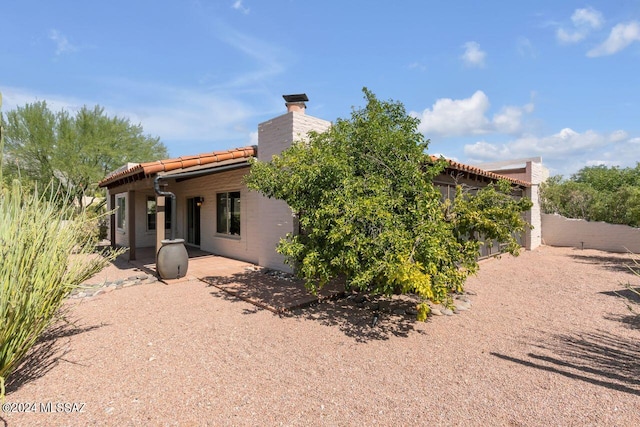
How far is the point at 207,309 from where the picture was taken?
20.3 ft

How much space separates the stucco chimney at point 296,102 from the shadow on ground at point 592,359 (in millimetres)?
7572

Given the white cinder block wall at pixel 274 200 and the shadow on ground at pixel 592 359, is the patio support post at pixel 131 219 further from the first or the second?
the shadow on ground at pixel 592 359

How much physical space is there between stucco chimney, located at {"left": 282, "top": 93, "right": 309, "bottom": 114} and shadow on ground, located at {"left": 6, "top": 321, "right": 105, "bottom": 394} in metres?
6.95

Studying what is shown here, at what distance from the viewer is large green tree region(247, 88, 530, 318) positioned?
4.60 metres

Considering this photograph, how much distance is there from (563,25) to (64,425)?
11.8 m

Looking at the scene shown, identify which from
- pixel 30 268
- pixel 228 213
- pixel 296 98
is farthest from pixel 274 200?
pixel 30 268

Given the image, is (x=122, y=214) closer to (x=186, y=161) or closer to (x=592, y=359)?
(x=186, y=161)

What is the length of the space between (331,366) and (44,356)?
150 inches

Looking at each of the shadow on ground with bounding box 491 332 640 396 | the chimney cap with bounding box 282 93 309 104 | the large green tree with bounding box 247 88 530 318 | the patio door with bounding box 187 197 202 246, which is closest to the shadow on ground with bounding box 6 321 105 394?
the large green tree with bounding box 247 88 530 318

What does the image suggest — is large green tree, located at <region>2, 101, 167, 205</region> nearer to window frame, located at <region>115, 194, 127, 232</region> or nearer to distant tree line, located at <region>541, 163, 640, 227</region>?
window frame, located at <region>115, 194, 127, 232</region>

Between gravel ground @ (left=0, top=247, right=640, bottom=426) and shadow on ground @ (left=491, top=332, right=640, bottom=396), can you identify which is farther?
shadow on ground @ (left=491, top=332, right=640, bottom=396)

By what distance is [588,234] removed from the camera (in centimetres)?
1622

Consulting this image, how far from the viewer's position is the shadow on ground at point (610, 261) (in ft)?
36.6

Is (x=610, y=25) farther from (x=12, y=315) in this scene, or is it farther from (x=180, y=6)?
(x=12, y=315)
